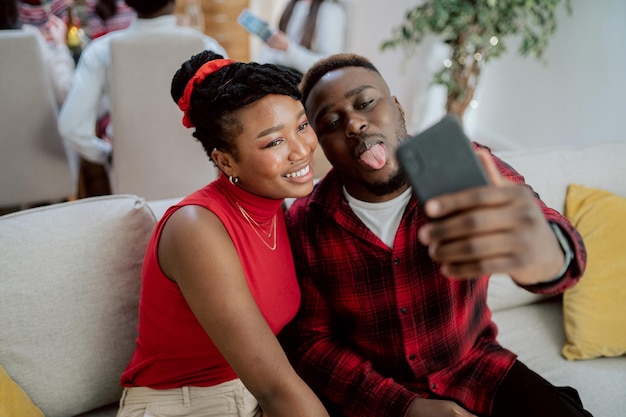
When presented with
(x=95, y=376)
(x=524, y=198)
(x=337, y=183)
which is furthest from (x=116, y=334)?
(x=524, y=198)

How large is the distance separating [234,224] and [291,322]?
0.38m

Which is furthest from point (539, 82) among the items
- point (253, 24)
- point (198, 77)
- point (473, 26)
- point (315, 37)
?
point (198, 77)

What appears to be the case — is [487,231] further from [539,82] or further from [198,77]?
[539,82]

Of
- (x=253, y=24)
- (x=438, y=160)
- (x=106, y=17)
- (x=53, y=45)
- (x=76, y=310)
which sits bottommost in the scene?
(x=76, y=310)

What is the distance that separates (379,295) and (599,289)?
0.69m

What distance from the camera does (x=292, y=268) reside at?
1.17 metres

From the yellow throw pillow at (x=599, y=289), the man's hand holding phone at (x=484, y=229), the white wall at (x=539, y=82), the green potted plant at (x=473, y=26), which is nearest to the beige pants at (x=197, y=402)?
the man's hand holding phone at (x=484, y=229)

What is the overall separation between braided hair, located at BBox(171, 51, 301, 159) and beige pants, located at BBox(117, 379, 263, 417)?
492mm

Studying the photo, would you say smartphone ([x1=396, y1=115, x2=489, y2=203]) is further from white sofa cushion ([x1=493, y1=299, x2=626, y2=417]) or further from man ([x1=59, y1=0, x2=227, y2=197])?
man ([x1=59, y1=0, x2=227, y2=197])

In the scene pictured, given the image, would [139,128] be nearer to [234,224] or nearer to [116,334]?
[116,334]

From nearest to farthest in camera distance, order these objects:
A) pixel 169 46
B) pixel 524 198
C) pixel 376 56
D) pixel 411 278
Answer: pixel 524 198
pixel 411 278
pixel 169 46
pixel 376 56

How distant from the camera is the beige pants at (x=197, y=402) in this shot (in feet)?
3.53

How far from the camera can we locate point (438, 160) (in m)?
0.63

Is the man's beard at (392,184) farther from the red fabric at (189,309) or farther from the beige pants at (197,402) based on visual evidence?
the beige pants at (197,402)
